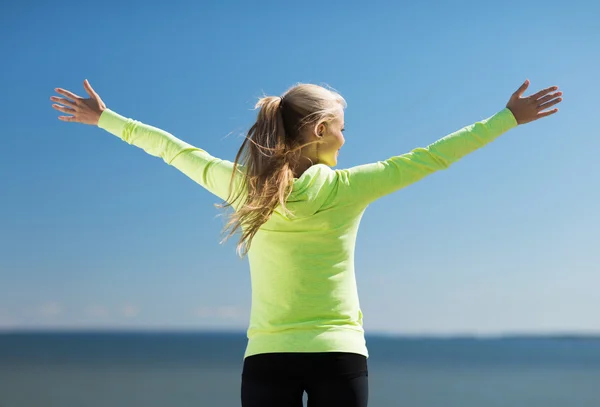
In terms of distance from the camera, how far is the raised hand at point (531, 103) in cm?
238

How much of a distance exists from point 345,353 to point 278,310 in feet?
0.74

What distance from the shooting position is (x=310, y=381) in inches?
82.3

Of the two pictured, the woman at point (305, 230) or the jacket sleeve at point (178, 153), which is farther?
the jacket sleeve at point (178, 153)

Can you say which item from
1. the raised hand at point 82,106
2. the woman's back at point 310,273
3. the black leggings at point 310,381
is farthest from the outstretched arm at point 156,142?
the black leggings at point 310,381

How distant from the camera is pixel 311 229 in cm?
215

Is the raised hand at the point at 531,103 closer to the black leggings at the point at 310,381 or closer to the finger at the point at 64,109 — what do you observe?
the black leggings at the point at 310,381

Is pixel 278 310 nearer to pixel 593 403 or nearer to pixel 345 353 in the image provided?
pixel 345 353

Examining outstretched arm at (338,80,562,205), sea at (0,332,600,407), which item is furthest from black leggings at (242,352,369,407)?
sea at (0,332,600,407)

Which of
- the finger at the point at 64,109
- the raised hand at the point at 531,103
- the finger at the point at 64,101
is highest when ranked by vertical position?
the finger at the point at 64,101

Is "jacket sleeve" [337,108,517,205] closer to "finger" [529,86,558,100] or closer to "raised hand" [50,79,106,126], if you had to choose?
"finger" [529,86,558,100]

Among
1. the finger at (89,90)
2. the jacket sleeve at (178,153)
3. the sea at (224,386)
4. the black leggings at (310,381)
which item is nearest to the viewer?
the black leggings at (310,381)

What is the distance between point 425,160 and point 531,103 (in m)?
0.45

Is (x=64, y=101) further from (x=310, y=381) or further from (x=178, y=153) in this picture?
(x=310, y=381)

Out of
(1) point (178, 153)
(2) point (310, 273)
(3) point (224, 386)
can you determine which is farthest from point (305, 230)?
(3) point (224, 386)
